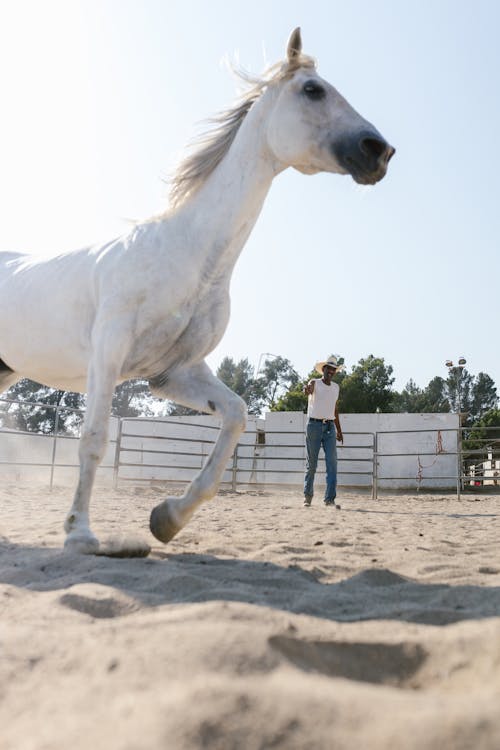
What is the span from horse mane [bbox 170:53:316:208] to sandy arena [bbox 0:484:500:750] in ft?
6.78

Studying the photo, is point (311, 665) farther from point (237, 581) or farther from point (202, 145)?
point (202, 145)

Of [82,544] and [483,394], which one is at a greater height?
[483,394]

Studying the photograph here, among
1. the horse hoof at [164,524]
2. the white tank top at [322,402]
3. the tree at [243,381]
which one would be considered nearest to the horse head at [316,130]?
the horse hoof at [164,524]

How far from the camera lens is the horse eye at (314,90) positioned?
10.6 feet

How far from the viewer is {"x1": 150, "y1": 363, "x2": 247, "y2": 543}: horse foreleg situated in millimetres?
3082

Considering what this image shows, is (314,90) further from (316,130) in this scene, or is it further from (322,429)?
(322,429)

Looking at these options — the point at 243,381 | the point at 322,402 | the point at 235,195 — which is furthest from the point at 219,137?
the point at 243,381

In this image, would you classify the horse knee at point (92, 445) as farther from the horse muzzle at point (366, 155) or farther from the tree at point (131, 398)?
the tree at point (131, 398)

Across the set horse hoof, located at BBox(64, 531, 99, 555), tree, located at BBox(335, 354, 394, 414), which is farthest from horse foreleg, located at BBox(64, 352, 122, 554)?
tree, located at BBox(335, 354, 394, 414)

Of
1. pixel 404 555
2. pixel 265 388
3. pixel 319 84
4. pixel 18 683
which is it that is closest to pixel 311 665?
pixel 18 683

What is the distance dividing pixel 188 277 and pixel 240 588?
5.35 ft

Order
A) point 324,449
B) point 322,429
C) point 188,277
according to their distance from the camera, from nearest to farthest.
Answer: point 188,277 → point 324,449 → point 322,429

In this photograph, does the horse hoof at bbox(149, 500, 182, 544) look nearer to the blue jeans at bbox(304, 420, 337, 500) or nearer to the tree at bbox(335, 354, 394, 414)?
the blue jeans at bbox(304, 420, 337, 500)

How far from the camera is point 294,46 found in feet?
11.3
